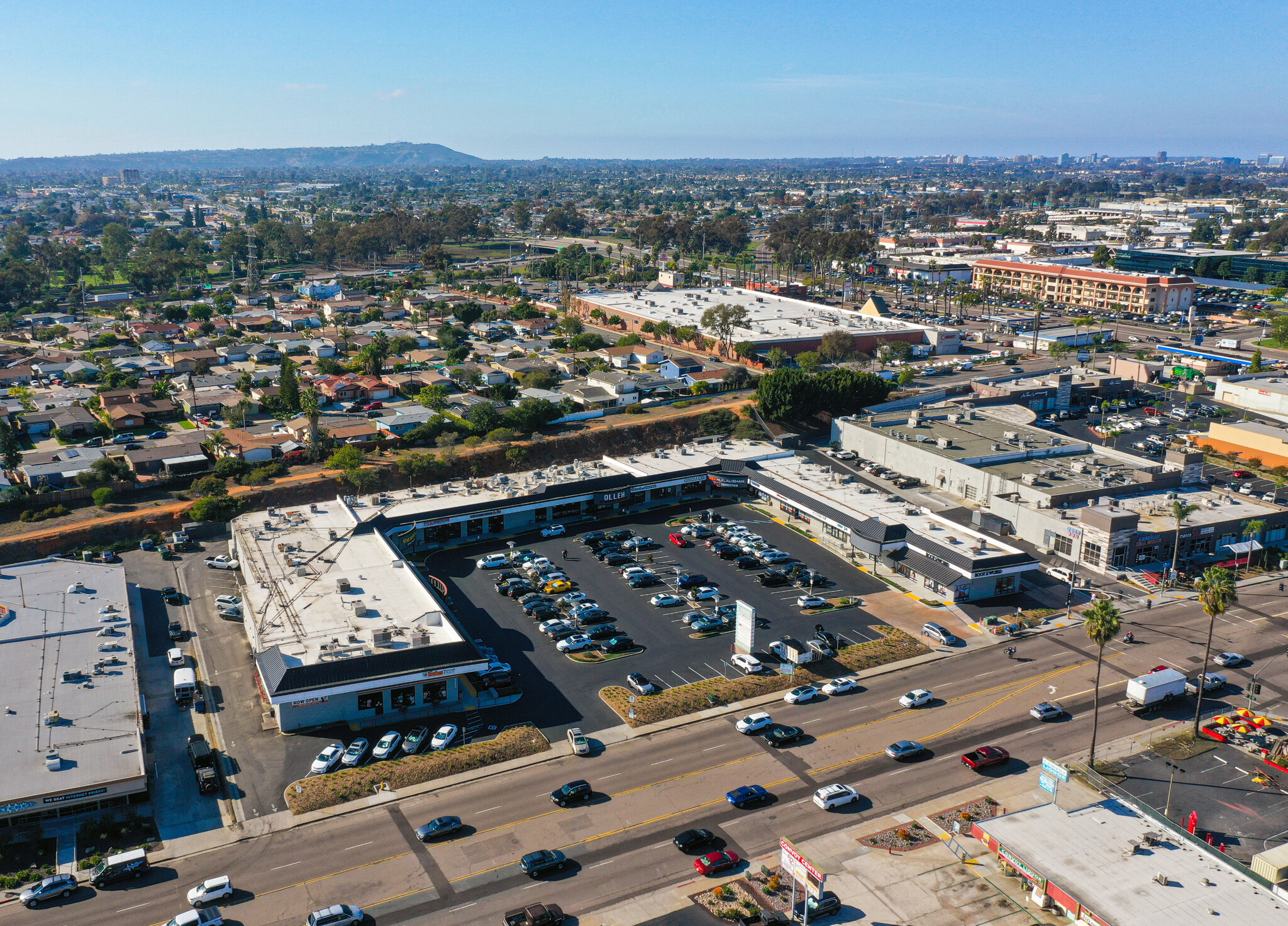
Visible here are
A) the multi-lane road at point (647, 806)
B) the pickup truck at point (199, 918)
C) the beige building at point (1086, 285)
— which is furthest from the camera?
the beige building at point (1086, 285)

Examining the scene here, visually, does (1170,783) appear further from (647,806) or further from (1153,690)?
(647,806)

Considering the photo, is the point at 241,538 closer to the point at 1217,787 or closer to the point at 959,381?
the point at 1217,787

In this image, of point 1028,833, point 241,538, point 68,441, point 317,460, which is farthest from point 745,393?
point 1028,833

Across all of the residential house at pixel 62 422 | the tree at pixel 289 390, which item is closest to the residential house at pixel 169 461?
the residential house at pixel 62 422

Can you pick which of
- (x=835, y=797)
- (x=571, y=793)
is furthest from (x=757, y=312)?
(x=571, y=793)

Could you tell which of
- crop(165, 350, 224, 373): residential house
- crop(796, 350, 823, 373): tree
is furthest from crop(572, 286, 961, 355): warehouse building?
crop(165, 350, 224, 373): residential house

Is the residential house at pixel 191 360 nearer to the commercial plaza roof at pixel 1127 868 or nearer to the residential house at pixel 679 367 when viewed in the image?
the residential house at pixel 679 367
